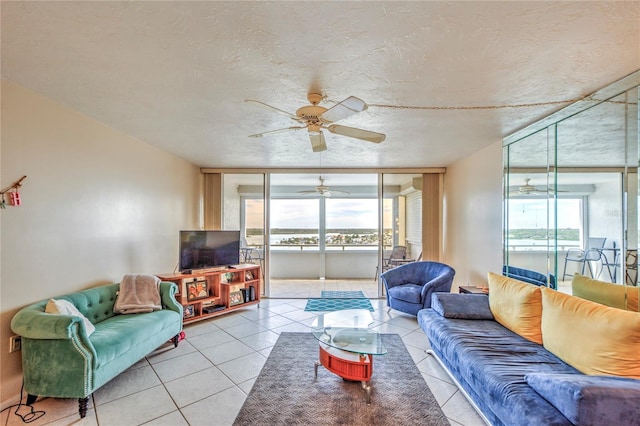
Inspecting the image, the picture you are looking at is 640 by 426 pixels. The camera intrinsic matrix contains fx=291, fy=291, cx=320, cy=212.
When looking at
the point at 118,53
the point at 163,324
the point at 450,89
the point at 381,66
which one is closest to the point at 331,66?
the point at 381,66

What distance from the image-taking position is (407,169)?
18.1ft

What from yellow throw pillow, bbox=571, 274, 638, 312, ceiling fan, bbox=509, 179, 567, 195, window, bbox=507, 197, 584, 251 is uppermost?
ceiling fan, bbox=509, 179, 567, 195

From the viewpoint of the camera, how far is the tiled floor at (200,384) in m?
2.13

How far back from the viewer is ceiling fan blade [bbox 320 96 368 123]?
5.95ft

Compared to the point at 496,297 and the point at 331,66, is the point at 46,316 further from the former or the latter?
the point at 496,297

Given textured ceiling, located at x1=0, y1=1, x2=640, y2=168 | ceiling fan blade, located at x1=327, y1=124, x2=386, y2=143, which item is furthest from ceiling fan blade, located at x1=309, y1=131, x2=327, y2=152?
textured ceiling, located at x1=0, y1=1, x2=640, y2=168

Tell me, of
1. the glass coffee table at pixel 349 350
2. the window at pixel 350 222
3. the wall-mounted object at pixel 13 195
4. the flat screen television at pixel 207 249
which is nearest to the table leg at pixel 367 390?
the glass coffee table at pixel 349 350

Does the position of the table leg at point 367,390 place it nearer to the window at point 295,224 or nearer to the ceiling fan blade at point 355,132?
the ceiling fan blade at point 355,132

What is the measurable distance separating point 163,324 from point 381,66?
316 centimetres

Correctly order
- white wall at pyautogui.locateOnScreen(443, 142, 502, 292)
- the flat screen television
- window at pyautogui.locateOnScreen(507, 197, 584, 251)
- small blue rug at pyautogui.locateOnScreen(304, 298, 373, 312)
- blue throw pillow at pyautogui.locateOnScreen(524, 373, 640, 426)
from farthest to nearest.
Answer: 1. small blue rug at pyautogui.locateOnScreen(304, 298, 373, 312)
2. the flat screen television
3. white wall at pyautogui.locateOnScreen(443, 142, 502, 292)
4. window at pyautogui.locateOnScreen(507, 197, 584, 251)
5. blue throw pillow at pyautogui.locateOnScreen(524, 373, 640, 426)

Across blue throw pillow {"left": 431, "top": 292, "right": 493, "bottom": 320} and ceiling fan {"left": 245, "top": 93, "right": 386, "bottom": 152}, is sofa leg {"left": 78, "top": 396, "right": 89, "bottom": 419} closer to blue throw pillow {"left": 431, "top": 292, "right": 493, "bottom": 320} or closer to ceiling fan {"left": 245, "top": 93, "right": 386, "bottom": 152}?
ceiling fan {"left": 245, "top": 93, "right": 386, "bottom": 152}

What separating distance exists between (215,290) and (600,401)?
14.2 ft

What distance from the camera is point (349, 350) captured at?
98.0 inches

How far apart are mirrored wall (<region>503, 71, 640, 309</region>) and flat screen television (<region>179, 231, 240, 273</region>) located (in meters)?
3.93
